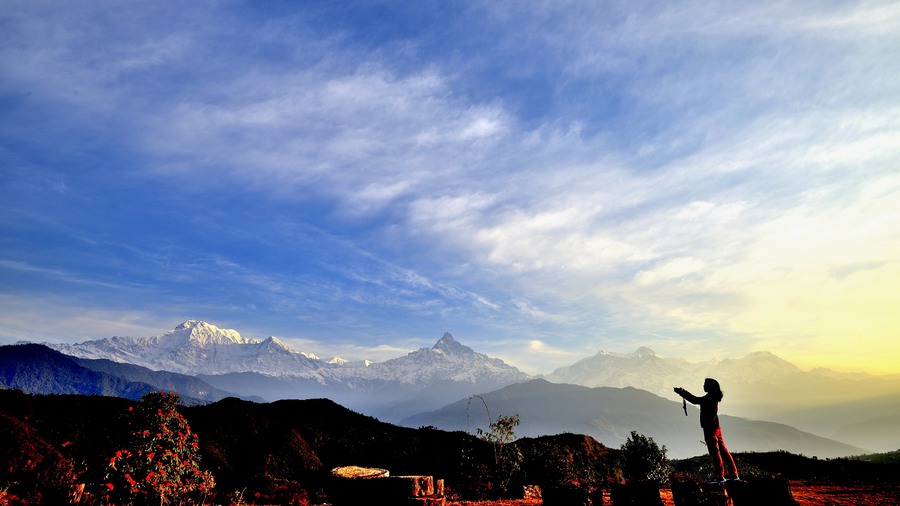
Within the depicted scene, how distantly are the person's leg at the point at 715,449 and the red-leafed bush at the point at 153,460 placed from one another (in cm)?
1431

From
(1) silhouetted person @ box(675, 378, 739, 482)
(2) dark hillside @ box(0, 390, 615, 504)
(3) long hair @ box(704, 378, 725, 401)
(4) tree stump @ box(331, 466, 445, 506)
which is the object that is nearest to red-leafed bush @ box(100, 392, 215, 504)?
(4) tree stump @ box(331, 466, 445, 506)

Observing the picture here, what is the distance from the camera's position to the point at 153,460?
39.8 feet

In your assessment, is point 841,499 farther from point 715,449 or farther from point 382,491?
point 382,491

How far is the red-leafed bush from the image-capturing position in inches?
457

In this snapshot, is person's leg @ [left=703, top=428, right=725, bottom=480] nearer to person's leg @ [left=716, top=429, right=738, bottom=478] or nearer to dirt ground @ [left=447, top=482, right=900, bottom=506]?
person's leg @ [left=716, top=429, right=738, bottom=478]

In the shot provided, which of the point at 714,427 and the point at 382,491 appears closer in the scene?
the point at 382,491

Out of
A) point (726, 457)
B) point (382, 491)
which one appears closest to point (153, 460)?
point (382, 491)

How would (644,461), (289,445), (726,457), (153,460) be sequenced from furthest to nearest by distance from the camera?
(289,445)
(644,461)
(726,457)
(153,460)

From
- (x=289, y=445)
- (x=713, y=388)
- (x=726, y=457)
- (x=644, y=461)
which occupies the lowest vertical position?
(x=644, y=461)

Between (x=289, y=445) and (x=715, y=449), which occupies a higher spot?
(x=715, y=449)

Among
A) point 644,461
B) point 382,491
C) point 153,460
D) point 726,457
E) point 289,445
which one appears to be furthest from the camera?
point 289,445

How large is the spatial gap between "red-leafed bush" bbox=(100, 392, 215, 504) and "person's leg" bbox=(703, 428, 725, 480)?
14313 millimetres

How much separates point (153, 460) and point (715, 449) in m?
15.3

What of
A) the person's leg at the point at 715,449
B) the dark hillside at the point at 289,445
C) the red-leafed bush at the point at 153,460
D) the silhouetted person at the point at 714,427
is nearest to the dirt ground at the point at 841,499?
the dark hillside at the point at 289,445
